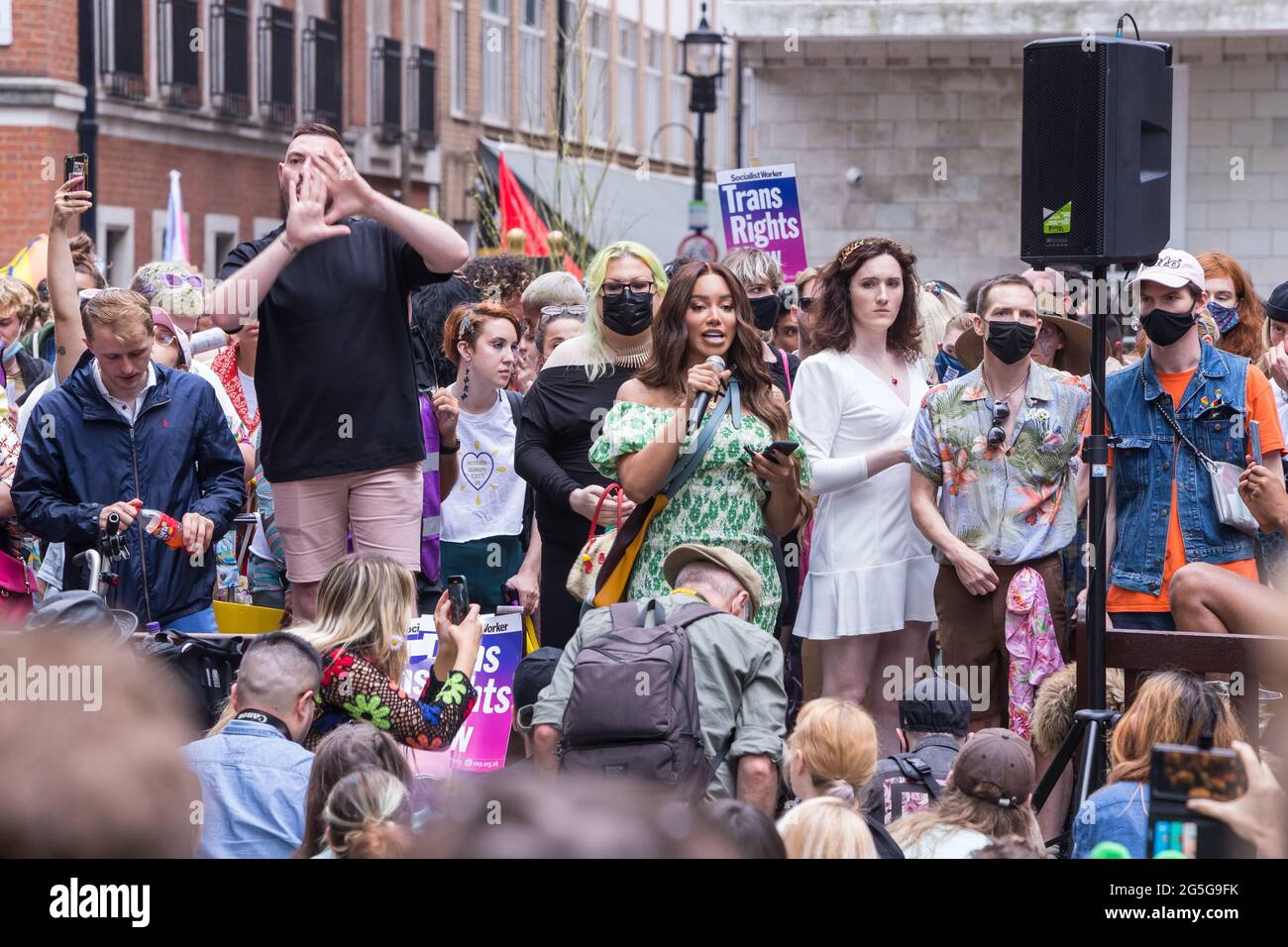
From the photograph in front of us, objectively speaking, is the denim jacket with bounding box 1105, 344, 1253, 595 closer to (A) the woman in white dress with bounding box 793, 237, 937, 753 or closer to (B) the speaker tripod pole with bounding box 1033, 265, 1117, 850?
(B) the speaker tripod pole with bounding box 1033, 265, 1117, 850

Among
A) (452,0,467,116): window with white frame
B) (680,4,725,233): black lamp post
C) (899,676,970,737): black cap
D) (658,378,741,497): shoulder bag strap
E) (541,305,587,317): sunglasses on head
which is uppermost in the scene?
(452,0,467,116): window with white frame

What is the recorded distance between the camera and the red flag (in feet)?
51.6

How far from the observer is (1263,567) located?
20.6 ft

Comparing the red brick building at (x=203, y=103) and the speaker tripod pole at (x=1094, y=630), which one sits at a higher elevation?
the red brick building at (x=203, y=103)

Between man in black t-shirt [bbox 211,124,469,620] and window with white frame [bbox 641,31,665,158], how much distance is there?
114 ft

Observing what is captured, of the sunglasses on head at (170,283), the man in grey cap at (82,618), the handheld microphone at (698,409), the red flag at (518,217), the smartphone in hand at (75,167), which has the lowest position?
the man in grey cap at (82,618)

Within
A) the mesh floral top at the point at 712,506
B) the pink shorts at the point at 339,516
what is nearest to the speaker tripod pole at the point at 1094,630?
the mesh floral top at the point at 712,506

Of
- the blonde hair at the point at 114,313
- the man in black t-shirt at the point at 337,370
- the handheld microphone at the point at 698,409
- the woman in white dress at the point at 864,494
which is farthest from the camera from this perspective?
the woman in white dress at the point at 864,494

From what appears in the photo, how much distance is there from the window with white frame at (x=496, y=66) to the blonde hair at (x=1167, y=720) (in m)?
30.7

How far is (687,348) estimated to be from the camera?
6102mm

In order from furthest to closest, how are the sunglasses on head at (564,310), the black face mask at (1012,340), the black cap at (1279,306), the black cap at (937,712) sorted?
the sunglasses on head at (564,310) → the black cap at (1279,306) → the black face mask at (1012,340) → the black cap at (937,712)

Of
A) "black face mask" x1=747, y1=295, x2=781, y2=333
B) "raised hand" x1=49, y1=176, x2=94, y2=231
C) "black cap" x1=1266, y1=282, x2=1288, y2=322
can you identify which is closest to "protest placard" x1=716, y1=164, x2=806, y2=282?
"black face mask" x1=747, y1=295, x2=781, y2=333

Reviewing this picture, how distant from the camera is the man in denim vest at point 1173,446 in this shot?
20.1 ft

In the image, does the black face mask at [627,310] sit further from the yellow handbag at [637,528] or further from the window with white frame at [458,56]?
the window with white frame at [458,56]
